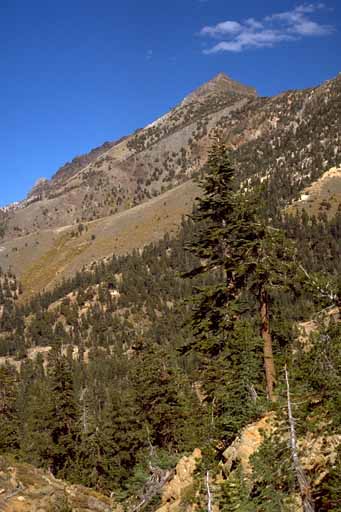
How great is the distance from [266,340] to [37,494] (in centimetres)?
1245

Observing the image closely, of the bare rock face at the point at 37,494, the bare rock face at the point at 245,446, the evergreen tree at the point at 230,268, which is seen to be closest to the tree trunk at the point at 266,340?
the evergreen tree at the point at 230,268

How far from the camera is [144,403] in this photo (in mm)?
31391

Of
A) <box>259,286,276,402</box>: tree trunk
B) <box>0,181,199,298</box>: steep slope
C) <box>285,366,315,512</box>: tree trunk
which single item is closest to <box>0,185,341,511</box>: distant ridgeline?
<box>285,366,315,512</box>: tree trunk

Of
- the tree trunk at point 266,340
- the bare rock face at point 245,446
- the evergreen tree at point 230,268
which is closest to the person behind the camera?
the bare rock face at point 245,446

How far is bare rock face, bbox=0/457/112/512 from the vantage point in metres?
18.7

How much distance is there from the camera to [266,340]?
17688 mm

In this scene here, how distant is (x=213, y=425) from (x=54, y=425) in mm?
25007

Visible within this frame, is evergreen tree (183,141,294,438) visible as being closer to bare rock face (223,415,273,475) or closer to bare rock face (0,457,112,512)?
bare rock face (223,415,273,475)

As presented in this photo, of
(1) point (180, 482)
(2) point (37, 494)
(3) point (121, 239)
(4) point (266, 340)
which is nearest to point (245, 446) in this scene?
(1) point (180, 482)

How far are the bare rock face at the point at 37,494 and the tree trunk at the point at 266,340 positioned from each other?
860 centimetres

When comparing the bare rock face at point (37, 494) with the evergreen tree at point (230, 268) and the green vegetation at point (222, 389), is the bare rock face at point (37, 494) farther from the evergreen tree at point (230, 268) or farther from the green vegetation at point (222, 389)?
the evergreen tree at point (230, 268)

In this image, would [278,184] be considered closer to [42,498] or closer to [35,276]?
[35,276]

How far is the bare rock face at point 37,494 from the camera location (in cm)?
1867

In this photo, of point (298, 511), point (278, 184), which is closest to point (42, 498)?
point (298, 511)
